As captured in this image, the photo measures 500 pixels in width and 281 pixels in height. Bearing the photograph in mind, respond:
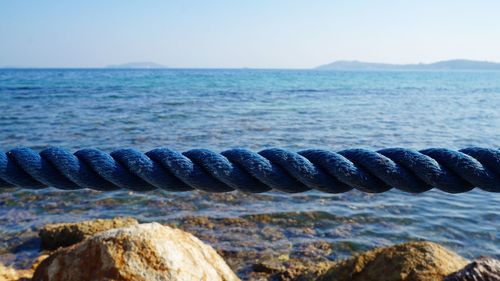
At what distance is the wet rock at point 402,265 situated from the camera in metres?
3.76

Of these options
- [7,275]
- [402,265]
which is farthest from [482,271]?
[7,275]

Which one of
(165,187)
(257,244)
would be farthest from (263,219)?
(165,187)

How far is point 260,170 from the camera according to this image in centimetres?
192

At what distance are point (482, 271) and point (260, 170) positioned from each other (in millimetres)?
1779

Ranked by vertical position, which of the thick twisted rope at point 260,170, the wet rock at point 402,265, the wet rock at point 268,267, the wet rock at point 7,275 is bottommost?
the wet rock at point 268,267

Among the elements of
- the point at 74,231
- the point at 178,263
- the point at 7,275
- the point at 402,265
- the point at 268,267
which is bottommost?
the point at 268,267

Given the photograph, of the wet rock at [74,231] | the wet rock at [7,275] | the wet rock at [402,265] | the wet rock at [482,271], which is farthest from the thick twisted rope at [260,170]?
the wet rock at [74,231]

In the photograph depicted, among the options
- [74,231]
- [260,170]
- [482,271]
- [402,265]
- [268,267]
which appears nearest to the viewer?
[260,170]

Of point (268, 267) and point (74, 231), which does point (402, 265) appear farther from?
point (74, 231)

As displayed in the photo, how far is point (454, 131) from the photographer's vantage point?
1880cm

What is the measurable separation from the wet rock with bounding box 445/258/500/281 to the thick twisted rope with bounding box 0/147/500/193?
1181 mm

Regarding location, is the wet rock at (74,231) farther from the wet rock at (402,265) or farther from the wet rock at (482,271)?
the wet rock at (482,271)

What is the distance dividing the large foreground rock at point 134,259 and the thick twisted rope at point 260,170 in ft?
3.14

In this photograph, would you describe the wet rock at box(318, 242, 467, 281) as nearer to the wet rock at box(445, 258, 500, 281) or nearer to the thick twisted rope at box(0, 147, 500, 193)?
the wet rock at box(445, 258, 500, 281)
